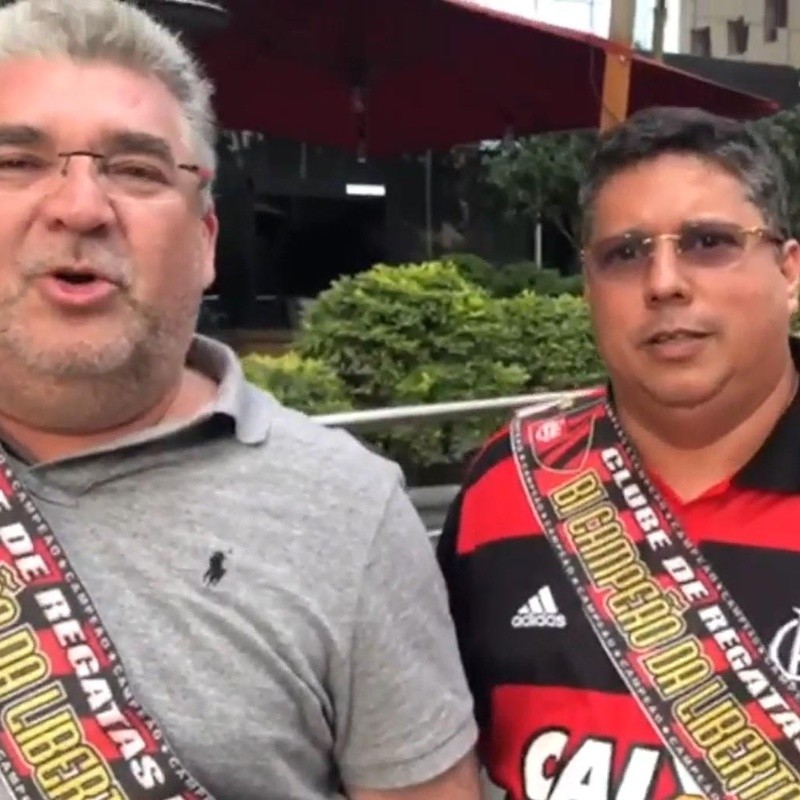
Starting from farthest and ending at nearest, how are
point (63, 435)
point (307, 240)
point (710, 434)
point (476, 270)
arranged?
point (307, 240) < point (476, 270) < point (710, 434) < point (63, 435)

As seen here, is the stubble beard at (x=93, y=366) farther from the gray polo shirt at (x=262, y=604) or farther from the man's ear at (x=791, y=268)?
the man's ear at (x=791, y=268)

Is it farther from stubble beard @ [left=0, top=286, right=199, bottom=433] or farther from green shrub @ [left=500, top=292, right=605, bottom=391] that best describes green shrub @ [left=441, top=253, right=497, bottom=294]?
stubble beard @ [left=0, top=286, right=199, bottom=433]

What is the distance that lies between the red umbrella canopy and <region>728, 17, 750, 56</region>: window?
919 inches

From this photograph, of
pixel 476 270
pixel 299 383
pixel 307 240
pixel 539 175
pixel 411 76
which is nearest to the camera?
pixel 411 76

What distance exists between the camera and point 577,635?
7.13ft

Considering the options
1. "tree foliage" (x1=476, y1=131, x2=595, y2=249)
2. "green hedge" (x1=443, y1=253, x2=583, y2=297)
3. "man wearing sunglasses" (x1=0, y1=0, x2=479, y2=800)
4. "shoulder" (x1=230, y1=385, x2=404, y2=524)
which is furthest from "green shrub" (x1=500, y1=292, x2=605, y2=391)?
"tree foliage" (x1=476, y1=131, x2=595, y2=249)

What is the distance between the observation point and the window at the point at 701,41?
27.6 m

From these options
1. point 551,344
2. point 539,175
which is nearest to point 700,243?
point 551,344

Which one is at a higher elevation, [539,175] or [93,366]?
[539,175]

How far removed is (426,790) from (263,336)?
11.5 m

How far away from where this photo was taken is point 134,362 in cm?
181

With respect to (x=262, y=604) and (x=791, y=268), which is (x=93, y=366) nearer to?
(x=262, y=604)

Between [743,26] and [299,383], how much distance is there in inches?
954

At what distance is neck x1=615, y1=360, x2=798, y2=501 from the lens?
217 centimetres
